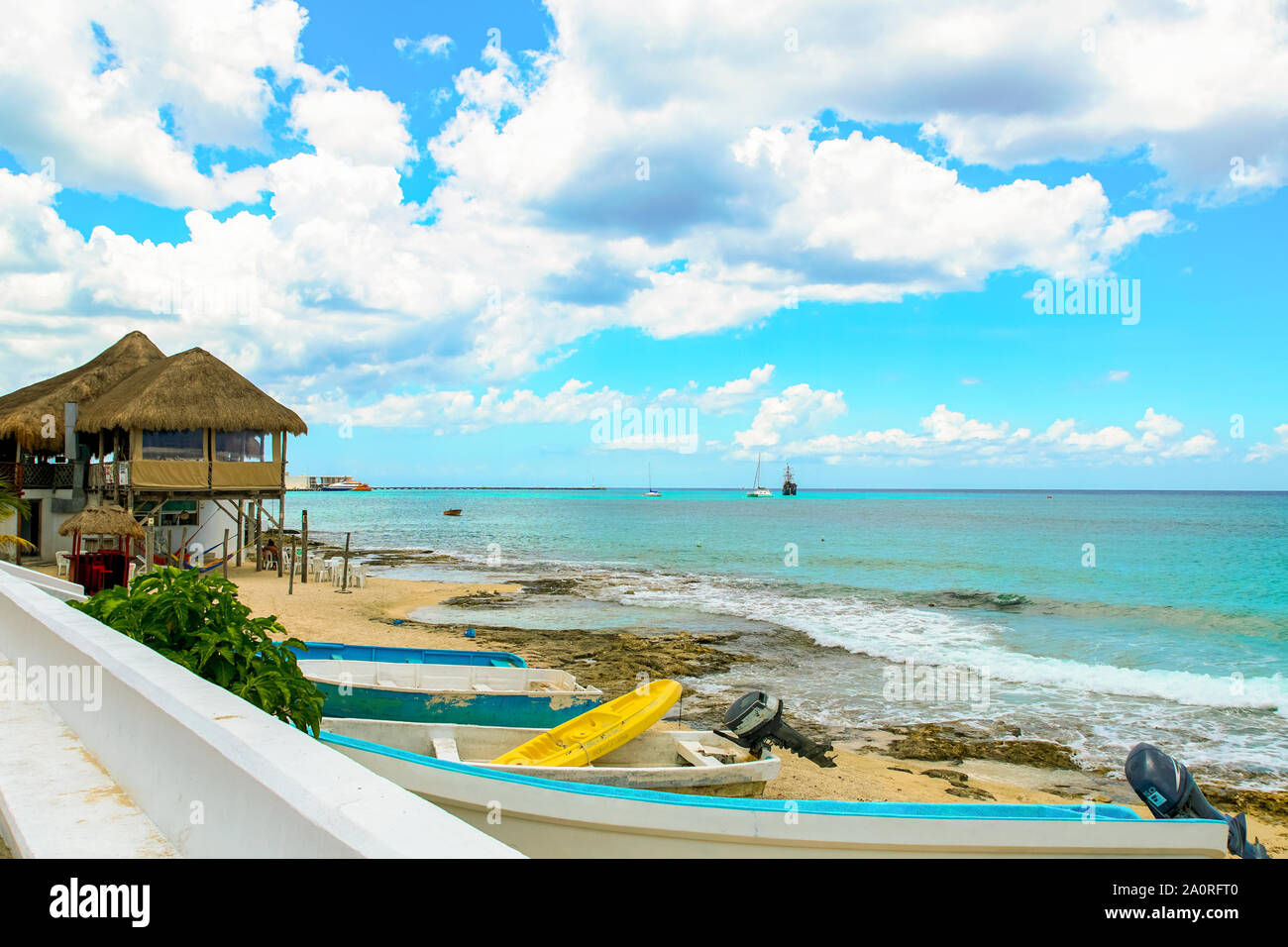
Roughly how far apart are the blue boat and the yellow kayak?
4.13 meters

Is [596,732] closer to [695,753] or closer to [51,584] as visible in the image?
[695,753]

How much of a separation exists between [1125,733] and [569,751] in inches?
412

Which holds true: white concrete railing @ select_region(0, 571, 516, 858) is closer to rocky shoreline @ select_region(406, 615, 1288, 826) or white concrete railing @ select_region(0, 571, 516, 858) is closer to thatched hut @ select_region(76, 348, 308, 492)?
rocky shoreline @ select_region(406, 615, 1288, 826)

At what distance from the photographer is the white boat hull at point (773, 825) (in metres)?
6.46

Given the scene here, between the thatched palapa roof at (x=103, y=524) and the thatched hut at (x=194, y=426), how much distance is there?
346 cm

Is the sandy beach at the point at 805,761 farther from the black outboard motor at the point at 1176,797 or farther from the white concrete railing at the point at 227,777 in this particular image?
the white concrete railing at the point at 227,777

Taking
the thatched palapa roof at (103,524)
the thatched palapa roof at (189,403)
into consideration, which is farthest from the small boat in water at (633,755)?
the thatched palapa roof at (189,403)

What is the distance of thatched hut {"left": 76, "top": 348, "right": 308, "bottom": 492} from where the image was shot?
24312 millimetres

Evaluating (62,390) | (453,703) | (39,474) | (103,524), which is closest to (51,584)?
(453,703)
